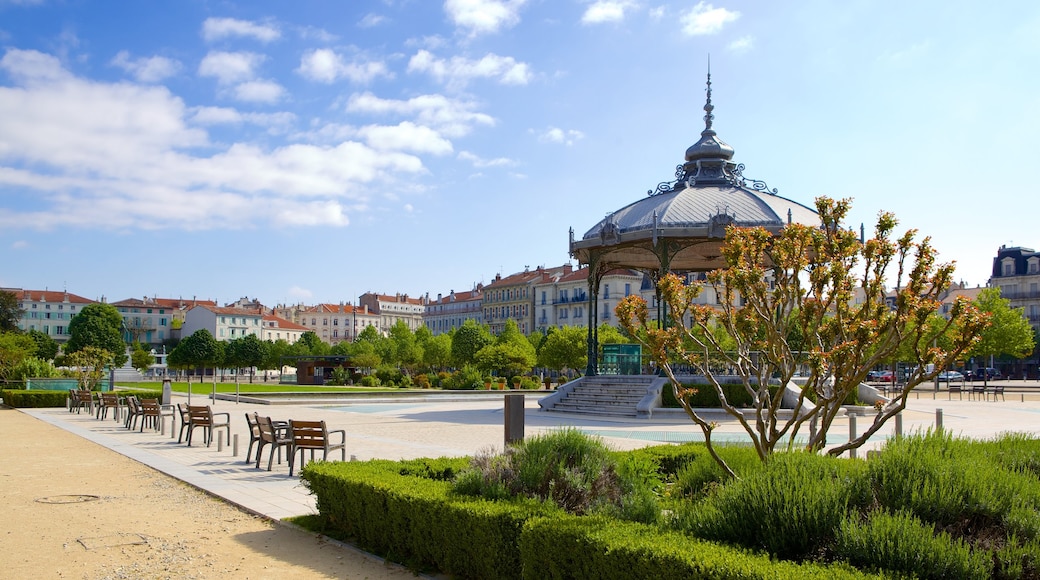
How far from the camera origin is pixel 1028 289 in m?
88.9

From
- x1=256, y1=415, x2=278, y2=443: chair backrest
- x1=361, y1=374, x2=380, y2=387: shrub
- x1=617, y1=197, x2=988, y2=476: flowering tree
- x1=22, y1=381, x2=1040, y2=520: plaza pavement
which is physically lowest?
x1=361, y1=374, x2=380, y2=387: shrub

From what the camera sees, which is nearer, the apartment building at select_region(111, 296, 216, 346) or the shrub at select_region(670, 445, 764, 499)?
the shrub at select_region(670, 445, 764, 499)

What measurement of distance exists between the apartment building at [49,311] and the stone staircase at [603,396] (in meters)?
123

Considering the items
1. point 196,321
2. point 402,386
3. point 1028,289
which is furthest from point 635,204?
point 196,321

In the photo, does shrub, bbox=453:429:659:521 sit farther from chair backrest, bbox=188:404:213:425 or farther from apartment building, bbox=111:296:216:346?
apartment building, bbox=111:296:216:346

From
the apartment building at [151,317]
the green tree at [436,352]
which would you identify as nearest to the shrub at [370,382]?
the green tree at [436,352]

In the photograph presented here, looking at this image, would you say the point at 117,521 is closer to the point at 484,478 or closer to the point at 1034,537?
the point at 484,478

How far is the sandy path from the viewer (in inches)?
265

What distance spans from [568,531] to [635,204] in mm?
25330

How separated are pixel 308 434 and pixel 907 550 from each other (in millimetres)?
9042

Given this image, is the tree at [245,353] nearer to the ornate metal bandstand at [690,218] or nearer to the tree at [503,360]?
the tree at [503,360]

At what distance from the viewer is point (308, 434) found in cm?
1194

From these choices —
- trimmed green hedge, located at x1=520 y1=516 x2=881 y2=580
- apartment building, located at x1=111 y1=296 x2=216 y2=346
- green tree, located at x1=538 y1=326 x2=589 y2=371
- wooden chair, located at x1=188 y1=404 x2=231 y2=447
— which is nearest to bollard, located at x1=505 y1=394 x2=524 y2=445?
trimmed green hedge, located at x1=520 y1=516 x2=881 y2=580

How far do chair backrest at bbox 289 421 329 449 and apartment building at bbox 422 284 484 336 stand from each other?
376 feet
